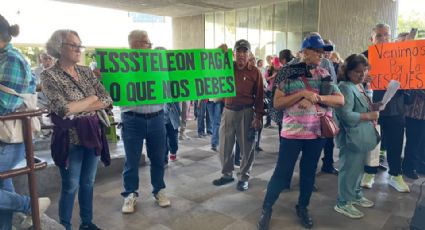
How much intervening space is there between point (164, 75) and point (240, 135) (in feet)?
4.12

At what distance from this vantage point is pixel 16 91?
2.11 metres

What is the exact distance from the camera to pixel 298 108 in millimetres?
2645

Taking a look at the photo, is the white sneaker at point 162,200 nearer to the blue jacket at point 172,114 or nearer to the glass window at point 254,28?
the blue jacket at point 172,114

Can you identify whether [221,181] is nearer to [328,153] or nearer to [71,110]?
[328,153]

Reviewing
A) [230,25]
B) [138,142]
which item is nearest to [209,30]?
[230,25]

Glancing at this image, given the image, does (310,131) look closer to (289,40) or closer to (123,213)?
(123,213)

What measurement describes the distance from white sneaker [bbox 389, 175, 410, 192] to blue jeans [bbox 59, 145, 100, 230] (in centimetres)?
330

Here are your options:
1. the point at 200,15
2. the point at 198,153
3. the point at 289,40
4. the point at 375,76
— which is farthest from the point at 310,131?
the point at 200,15

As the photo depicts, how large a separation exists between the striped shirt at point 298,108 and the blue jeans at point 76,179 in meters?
1.60

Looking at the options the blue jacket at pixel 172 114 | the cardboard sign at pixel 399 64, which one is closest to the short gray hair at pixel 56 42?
the blue jacket at pixel 172 114

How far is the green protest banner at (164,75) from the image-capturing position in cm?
285

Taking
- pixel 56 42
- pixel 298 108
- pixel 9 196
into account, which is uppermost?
pixel 56 42

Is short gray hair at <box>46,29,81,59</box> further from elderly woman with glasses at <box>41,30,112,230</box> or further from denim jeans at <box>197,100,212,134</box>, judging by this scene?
denim jeans at <box>197,100,212,134</box>

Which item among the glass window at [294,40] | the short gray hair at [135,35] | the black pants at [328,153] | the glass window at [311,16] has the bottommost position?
the black pants at [328,153]
